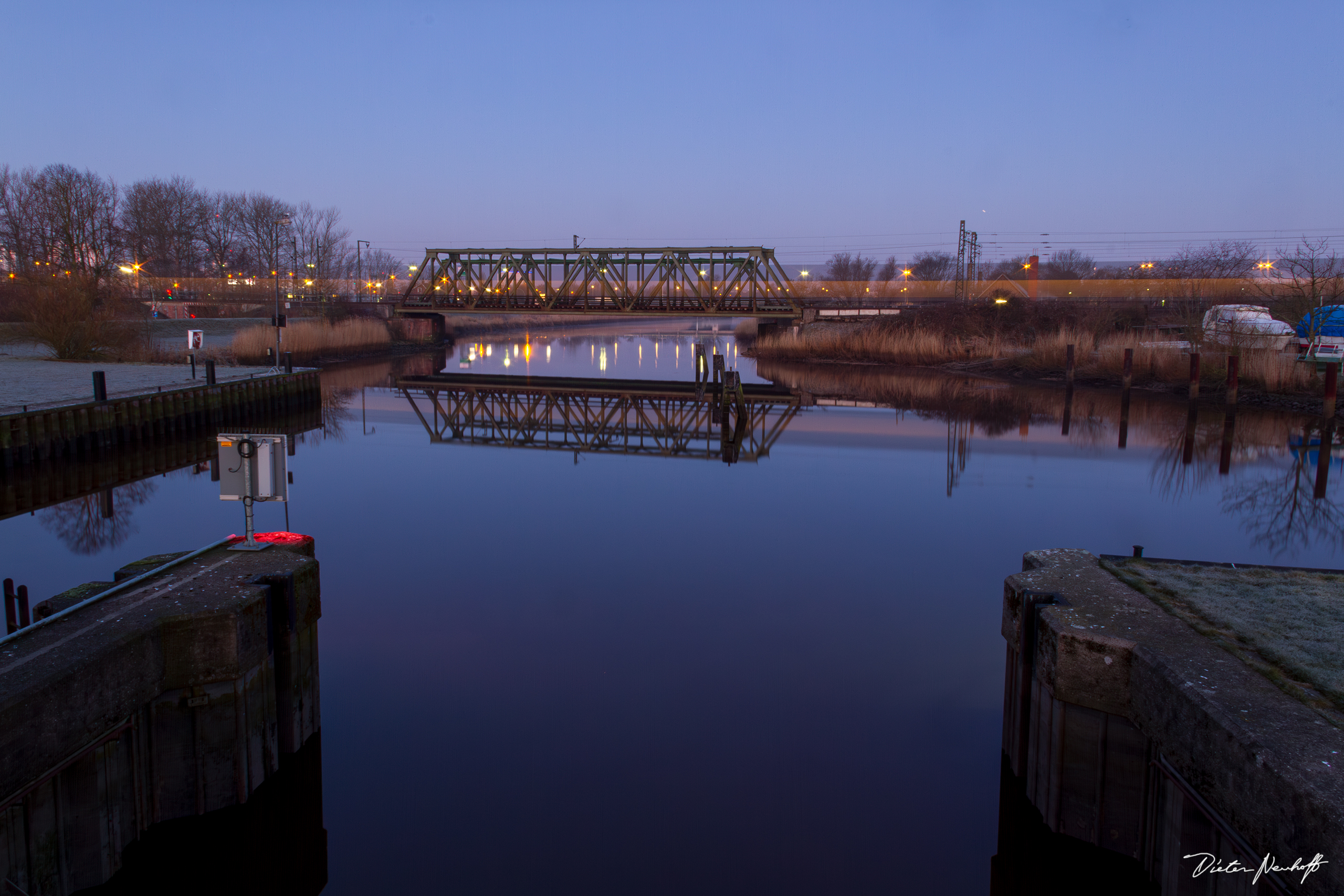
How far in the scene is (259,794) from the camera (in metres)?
7.12

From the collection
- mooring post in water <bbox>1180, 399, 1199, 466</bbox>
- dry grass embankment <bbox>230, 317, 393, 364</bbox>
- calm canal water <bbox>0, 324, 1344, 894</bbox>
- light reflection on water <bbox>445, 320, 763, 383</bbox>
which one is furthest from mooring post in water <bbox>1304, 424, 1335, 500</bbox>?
dry grass embankment <bbox>230, 317, 393, 364</bbox>

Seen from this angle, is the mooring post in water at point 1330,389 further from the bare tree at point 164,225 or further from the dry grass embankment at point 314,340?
the bare tree at point 164,225

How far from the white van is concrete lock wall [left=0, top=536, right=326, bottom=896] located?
1378 inches

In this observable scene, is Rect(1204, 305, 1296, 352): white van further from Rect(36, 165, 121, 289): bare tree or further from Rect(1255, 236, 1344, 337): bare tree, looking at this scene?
Rect(36, 165, 121, 289): bare tree

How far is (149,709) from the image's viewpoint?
21.2ft

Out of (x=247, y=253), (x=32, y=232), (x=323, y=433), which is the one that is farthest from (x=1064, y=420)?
(x=247, y=253)

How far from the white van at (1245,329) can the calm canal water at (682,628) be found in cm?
916

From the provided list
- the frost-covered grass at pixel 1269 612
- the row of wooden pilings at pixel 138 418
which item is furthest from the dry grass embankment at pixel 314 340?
the frost-covered grass at pixel 1269 612

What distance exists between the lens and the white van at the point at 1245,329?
109ft

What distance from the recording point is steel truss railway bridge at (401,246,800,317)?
58.1 meters

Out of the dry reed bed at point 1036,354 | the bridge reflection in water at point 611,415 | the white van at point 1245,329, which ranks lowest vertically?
the bridge reflection in water at point 611,415

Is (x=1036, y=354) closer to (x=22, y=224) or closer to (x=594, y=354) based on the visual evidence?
(x=594, y=354)

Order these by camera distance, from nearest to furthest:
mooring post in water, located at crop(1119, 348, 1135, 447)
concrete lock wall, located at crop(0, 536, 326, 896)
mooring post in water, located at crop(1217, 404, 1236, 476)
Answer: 1. concrete lock wall, located at crop(0, 536, 326, 896)
2. mooring post in water, located at crop(1217, 404, 1236, 476)
3. mooring post in water, located at crop(1119, 348, 1135, 447)

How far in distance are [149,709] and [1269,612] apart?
8.65m
